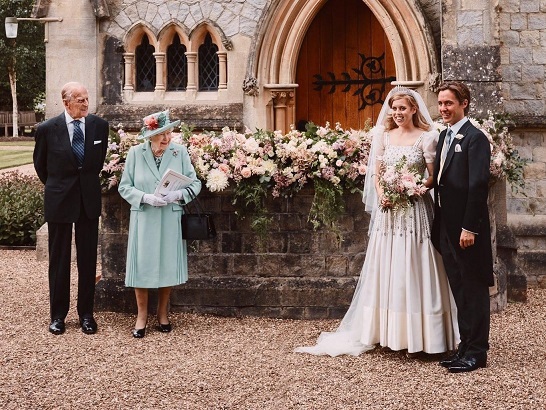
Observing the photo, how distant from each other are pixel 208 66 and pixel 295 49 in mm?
1363

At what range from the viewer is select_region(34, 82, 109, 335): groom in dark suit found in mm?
6504

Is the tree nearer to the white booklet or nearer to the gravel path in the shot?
the white booklet

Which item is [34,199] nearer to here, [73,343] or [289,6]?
[289,6]

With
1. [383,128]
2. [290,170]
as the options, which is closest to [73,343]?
[290,170]

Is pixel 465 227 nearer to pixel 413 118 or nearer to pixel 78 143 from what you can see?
pixel 413 118

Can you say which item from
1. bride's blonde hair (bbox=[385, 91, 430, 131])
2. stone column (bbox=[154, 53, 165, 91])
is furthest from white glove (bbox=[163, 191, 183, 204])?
stone column (bbox=[154, 53, 165, 91])

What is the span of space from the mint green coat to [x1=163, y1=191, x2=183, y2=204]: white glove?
2.3 inches

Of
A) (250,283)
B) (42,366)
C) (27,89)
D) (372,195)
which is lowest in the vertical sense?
(42,366)

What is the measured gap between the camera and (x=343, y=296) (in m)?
7.07

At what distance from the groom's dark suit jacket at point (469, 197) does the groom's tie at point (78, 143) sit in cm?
293

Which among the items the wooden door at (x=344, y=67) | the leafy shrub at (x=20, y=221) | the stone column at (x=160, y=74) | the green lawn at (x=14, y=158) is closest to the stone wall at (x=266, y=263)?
the wooden door at (x=344, y=67)

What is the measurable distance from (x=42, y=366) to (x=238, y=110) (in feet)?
18.5

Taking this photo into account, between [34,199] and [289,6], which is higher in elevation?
[289,6]

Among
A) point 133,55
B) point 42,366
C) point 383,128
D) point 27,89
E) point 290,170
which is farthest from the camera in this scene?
point 27,89
